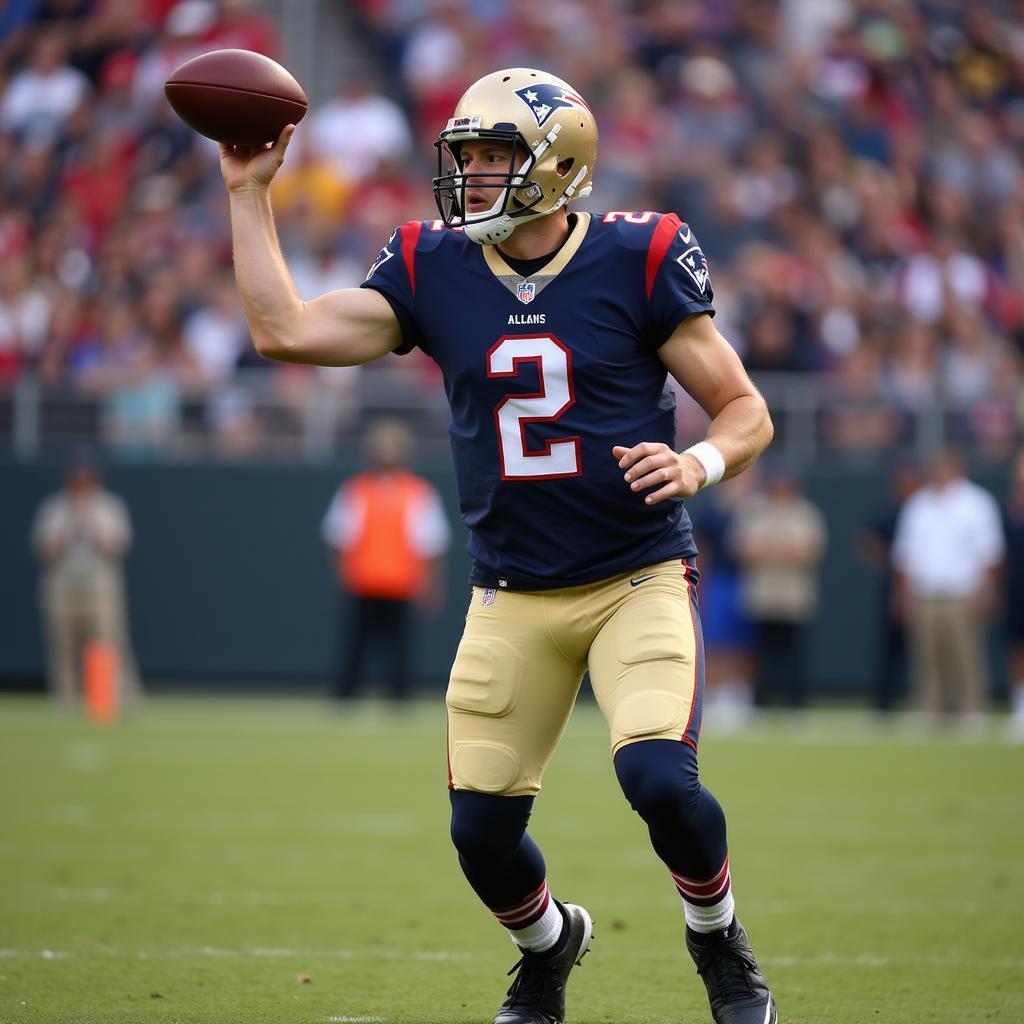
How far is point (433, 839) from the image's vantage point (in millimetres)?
7363

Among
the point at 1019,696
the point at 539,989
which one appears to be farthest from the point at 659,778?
the point at 1019,696

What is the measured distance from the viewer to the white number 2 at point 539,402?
3.99m

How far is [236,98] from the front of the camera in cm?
410

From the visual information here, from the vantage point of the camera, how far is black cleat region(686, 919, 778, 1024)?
3.87 metres

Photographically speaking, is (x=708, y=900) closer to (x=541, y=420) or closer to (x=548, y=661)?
(x=548, y=661)

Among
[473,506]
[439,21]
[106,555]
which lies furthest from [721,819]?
[439,21]

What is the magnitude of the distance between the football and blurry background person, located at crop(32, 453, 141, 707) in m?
9.34

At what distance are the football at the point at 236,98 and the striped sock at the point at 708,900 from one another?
1879 mm

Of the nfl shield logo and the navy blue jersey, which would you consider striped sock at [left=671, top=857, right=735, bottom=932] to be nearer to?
the navy blue jersey

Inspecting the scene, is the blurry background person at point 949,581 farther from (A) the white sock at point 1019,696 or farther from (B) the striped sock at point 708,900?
(B) the striped sock at point 708,900

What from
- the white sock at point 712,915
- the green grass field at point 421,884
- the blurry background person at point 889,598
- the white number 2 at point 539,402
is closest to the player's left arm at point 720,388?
the white number 2 at point 539,402

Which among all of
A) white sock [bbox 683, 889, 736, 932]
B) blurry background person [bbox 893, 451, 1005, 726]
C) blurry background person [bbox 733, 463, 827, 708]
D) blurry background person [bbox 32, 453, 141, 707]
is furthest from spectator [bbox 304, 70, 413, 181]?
white sock [bbox 683, 889, 736, 932]

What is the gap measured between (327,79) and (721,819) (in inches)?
557

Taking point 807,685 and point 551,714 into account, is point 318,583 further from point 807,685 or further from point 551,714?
point 551,714
